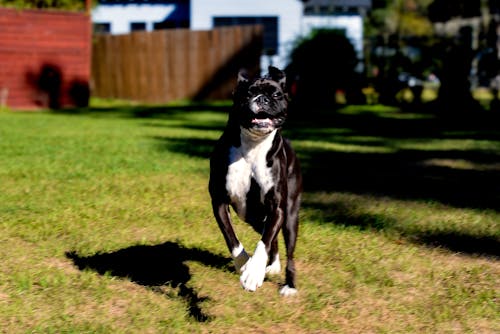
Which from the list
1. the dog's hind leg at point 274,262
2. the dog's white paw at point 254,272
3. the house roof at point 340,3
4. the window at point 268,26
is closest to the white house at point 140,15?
the window at point 268,26

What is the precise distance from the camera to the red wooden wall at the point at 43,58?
21.9 m

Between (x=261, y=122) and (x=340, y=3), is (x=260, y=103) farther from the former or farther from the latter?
(x=340, y=3)

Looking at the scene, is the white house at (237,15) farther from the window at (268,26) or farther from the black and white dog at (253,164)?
the black and white dog at (253,164)

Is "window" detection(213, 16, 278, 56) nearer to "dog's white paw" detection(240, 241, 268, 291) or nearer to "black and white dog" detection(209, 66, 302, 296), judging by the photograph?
"black and white dog" detection(209, 66, 302, 296)

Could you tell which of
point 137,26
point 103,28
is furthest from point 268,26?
point 103,28

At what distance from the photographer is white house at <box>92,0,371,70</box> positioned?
112ft

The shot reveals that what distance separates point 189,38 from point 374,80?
6.30 m

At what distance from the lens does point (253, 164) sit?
14.9ft

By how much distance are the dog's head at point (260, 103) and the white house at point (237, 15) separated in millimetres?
25649

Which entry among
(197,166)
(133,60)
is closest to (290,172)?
(197,166)

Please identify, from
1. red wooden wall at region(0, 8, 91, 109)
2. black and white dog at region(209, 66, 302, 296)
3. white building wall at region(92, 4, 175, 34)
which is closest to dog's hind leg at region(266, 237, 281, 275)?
black and white dog at region(209, 66, 302, 296)

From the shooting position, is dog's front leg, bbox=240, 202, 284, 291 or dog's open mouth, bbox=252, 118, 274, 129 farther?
dog's open mouth, bbox=252, 118, 274, 129

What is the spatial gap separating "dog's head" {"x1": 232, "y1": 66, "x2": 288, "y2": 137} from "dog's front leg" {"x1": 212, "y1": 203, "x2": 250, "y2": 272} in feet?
1.64

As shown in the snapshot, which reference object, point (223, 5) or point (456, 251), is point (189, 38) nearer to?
point (223, 5)
